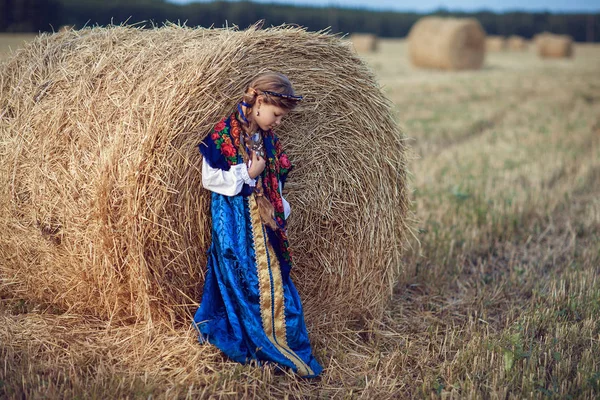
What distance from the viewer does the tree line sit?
16812 millimetres

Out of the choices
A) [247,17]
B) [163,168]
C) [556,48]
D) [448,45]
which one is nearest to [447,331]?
[163,168]

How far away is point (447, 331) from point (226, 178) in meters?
1.73

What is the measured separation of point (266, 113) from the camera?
3.04 metres

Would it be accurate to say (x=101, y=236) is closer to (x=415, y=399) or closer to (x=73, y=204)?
(x=73, y=204)

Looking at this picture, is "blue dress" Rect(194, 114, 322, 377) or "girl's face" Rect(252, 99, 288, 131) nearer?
"girl's face" Rect(252, 99, 288, 131)

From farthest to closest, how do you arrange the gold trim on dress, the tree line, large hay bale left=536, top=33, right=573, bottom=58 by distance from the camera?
large hay bale left=536, top=33, right=573, bottom=58
the tree line
the gold trim on dress

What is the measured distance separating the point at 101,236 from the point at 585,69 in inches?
826

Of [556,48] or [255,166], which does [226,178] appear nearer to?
[255,166]

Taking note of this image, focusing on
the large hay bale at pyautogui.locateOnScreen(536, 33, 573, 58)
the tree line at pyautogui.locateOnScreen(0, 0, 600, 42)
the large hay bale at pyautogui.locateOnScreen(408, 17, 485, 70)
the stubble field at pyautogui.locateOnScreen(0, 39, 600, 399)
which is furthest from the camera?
the large hay bale at pyautogui.locateOnScreen(536, 33, 573, 58)

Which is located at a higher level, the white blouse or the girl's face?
the girl's face

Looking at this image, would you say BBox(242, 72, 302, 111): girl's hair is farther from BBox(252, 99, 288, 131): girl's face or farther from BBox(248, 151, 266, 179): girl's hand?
BBox(248, 151, 266, 179): girl's hand

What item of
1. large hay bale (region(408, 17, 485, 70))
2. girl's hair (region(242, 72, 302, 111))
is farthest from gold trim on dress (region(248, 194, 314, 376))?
large hay bale (region(408, 17, 485, 70))

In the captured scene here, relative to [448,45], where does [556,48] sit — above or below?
→ below

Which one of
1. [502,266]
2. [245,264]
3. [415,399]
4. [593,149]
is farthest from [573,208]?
[245,264]
